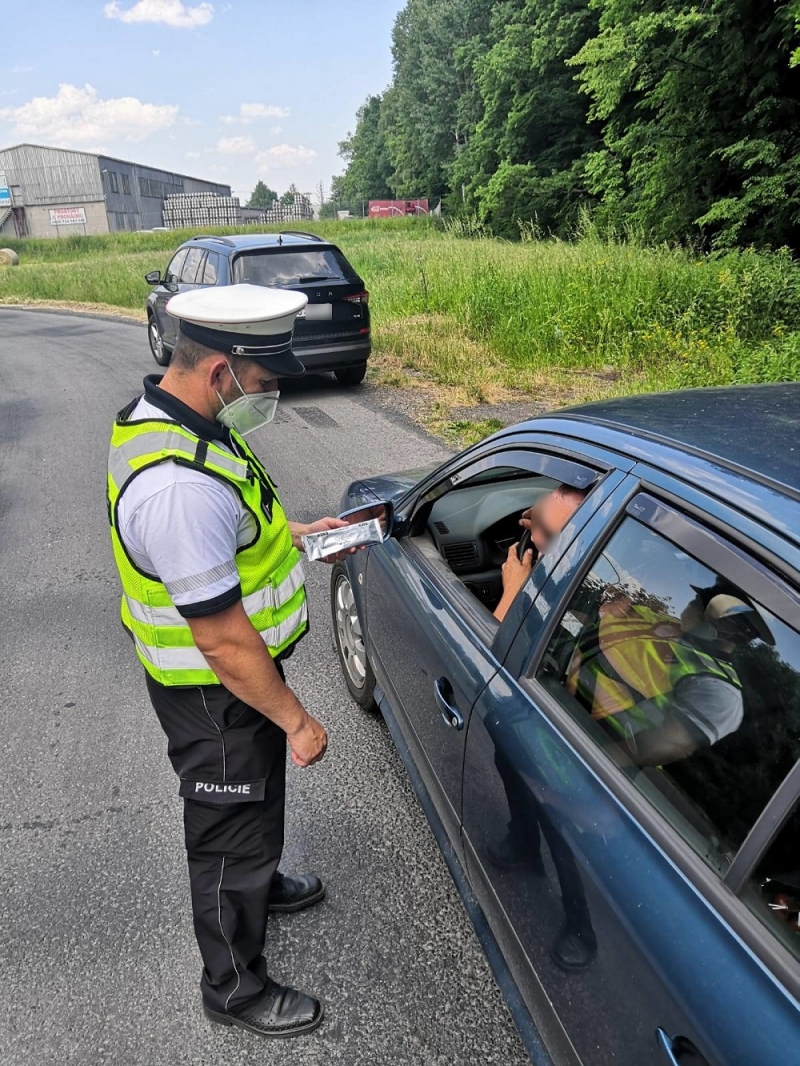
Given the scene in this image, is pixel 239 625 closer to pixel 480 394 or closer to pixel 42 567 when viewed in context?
pixel 42 567

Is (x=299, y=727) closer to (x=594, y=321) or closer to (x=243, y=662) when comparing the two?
(x=243, y=662)

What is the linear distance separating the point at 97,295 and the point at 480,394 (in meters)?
17.5

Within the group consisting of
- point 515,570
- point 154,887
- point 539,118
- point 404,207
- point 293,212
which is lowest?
point 154,887

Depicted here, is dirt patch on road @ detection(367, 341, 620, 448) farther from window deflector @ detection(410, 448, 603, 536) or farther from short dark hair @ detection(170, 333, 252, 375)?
short dark hair @ detection(170, 333, 252, 375)

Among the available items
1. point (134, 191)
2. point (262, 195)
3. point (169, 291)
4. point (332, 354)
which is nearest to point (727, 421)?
point (332, 354)

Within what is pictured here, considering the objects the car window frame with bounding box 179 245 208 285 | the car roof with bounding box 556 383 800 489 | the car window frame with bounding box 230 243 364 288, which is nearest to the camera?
the car roof with bounding box 556 383 800 489

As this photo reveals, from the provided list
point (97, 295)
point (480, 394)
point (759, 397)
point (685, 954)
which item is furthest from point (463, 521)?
point (97, 295)

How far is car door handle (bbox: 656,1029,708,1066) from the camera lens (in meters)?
1.07

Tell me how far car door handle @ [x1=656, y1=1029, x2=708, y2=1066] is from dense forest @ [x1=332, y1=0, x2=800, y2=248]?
12589 mm

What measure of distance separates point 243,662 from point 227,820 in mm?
546

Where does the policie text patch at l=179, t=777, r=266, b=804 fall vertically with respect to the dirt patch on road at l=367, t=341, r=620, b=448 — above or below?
above

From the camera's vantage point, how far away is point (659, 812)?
1.33 m

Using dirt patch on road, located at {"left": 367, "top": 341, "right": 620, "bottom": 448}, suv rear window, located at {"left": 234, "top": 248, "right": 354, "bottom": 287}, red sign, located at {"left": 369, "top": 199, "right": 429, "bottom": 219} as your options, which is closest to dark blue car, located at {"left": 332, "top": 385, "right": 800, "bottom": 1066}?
dirt patch on road, located at {"left": 367, "top": 341, "right": 620, "bottom": 448}

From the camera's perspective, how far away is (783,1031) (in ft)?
3.23
